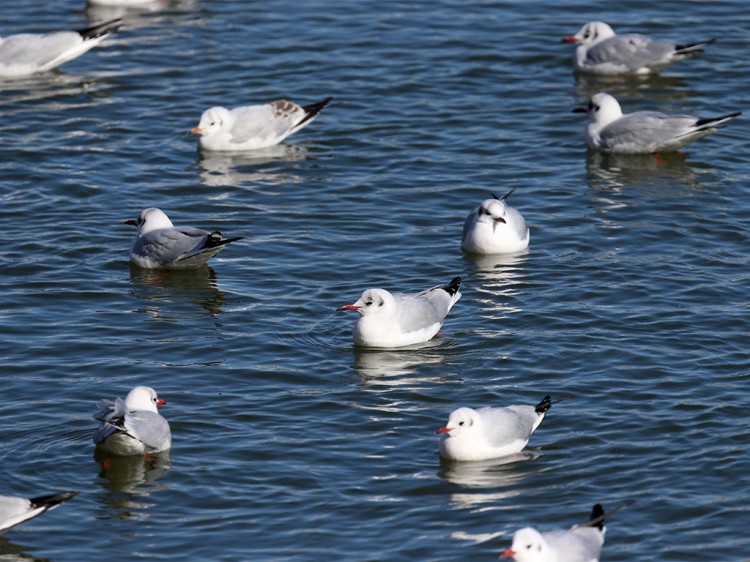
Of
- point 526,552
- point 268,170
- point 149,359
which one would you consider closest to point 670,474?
point 526,552

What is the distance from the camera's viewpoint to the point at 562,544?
10.2m

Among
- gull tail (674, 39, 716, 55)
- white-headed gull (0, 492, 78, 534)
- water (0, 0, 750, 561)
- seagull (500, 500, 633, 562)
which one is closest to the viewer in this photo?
seagull (500, 500, 633, 562)

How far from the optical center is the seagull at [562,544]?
1011 cm

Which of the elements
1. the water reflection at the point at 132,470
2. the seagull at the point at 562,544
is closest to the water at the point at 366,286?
the water reflection at the point at 132,470

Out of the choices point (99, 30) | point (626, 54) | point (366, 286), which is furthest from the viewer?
point (99, 30)

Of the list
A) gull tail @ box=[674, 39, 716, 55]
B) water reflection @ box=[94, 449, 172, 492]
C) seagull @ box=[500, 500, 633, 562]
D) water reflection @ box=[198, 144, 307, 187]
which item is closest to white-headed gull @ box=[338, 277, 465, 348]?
water reflection @ box=[94, 449, 172, 492]

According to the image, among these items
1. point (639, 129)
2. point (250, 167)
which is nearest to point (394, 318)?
point (250, 167)

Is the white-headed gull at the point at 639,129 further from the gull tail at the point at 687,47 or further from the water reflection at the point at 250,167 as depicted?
the water reflection at the point at 250,167

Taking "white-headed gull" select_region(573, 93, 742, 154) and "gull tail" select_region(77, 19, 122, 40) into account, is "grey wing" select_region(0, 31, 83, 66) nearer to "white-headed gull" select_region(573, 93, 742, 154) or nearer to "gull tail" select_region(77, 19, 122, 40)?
"gull tail" select_region(77, 19, 122, 40)

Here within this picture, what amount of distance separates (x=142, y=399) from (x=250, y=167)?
27.6 feet

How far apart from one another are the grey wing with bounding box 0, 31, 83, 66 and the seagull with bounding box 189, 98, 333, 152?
14.3 ft

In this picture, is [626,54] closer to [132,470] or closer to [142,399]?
[142,399]

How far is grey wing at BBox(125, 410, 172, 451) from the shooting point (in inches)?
476

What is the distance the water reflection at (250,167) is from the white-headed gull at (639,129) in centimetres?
428
